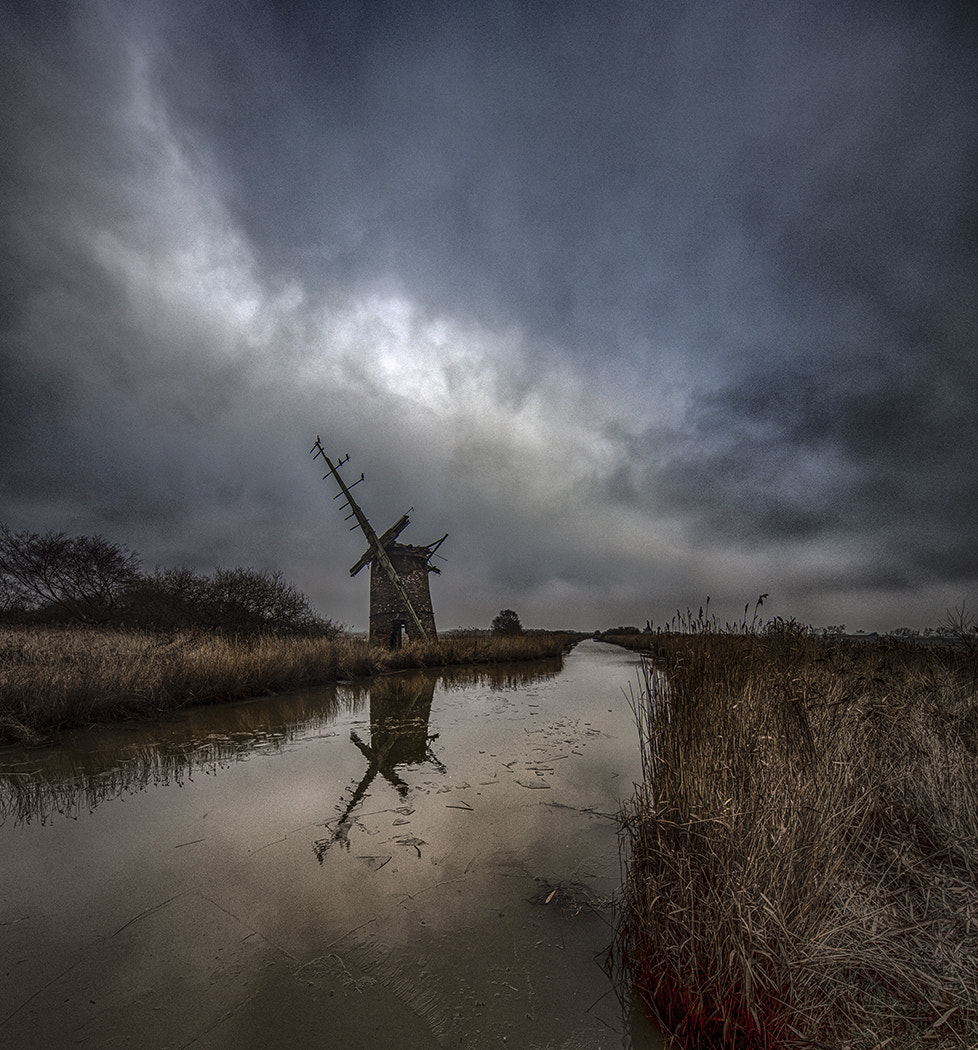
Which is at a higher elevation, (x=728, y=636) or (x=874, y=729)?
(x=728, y=636)

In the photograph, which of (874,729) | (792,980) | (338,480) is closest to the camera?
(792,980)

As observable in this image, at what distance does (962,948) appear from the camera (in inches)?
81.6

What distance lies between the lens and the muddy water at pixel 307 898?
2.11 m

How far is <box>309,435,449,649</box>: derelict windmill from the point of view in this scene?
66.1 feet

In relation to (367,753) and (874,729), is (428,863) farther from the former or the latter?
(874,729)

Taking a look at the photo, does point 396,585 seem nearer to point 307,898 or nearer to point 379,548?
point 379,548

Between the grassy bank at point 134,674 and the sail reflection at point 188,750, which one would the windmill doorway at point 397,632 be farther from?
the sail reflection at point 188,750

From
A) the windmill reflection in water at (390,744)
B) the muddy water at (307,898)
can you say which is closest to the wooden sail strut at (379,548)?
the windmill reflection in water at (390,744)

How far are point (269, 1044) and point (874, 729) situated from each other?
15.1 feet

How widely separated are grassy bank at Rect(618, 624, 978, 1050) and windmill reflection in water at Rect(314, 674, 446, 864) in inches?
102

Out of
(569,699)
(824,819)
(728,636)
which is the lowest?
(569,699)

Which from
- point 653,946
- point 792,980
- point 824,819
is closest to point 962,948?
point 824,819

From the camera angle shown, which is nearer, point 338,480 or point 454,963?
point 454,963

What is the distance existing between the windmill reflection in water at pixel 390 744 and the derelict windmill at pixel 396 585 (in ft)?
24.4
